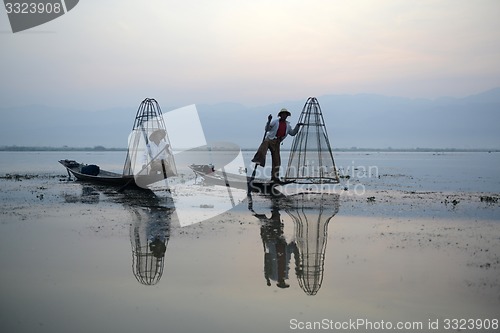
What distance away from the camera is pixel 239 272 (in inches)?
273

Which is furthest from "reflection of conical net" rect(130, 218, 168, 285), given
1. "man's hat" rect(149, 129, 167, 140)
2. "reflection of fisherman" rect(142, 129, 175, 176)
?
"man's hat" rect(149, 129, 167, 140)

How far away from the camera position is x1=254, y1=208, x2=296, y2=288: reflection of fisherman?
22.3 ft

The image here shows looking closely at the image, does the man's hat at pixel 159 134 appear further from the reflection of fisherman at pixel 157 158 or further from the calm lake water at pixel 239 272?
the calm lake water at pixel 239 272

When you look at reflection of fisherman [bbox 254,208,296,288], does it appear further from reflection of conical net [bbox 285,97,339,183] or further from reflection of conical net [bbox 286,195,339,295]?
reflection of conical net [bbox 285,97,339,183]

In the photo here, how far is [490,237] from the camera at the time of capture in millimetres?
10078

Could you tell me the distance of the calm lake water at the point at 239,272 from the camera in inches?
205

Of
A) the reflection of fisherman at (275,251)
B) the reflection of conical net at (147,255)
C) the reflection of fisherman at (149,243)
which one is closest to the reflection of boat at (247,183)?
the reflection of fisherman at (149,243)

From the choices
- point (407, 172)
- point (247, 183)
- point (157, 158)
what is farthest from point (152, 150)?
point (407, 172)

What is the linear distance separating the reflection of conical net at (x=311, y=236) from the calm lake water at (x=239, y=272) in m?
0.04

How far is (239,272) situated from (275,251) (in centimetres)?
153

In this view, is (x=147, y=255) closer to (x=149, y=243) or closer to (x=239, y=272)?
(x=149, y=243)

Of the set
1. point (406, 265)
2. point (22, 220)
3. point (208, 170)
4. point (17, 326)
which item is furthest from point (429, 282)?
point (208, 170)

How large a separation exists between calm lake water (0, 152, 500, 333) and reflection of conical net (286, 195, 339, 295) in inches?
1.6

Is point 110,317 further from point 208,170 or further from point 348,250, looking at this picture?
point 208,170
